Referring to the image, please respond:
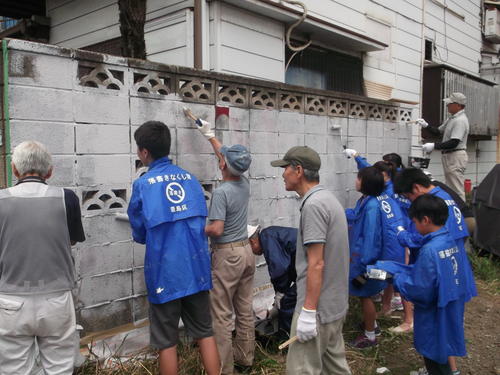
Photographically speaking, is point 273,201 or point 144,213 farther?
point 273,201

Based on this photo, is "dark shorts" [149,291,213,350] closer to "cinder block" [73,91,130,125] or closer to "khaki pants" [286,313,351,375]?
"khaki pants" [286,313,351,375]

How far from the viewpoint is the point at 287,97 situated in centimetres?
522

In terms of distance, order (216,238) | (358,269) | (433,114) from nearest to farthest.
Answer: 1. (216,238)
2. (358,269)
3. (433,114)

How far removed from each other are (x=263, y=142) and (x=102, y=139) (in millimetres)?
1886

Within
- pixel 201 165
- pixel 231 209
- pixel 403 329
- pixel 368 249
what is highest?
pixel 201 165

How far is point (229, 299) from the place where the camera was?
3.83 meters

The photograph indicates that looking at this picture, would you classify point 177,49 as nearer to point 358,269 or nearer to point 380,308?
point 358,269

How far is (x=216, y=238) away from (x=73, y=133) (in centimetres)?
139

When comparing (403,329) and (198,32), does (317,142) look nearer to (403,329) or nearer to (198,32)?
(198,32)

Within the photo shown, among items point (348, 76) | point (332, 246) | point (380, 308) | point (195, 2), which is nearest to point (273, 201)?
point (380, 308)

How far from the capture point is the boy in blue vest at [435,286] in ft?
10.9

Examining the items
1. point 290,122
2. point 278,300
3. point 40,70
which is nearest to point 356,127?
point 290,122

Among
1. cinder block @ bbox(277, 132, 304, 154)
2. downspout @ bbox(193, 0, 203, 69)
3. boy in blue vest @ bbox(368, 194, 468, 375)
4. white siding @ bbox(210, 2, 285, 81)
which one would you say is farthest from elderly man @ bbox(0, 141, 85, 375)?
white siding @ bbox(210, 2, 285, 81)

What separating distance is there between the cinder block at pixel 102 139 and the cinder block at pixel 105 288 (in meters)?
1.00
